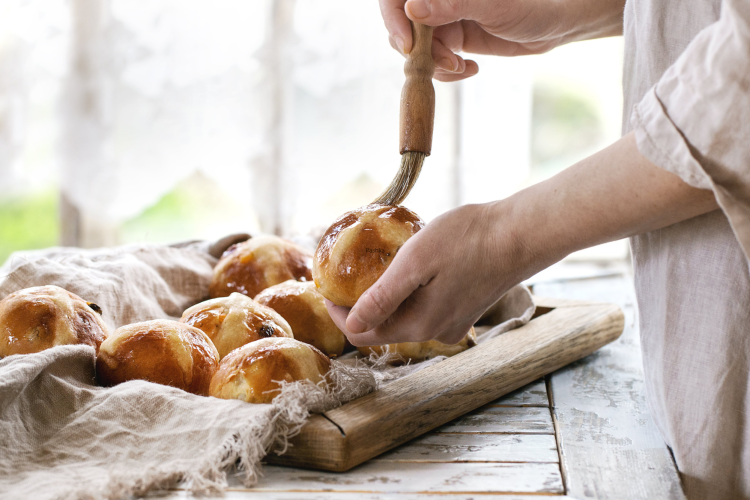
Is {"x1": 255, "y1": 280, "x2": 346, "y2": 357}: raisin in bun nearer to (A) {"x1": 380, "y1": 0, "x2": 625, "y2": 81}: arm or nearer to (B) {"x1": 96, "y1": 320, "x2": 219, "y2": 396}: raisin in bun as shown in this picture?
(B) {"x1": 96, "y1": 320, "x2": 219, "y2": 396}: raisin in bun

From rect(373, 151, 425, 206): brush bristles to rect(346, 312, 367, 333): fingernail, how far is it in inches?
8.5

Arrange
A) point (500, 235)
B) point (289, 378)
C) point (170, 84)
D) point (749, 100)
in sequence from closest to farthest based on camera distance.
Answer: point (749, 100) < point (500, 235) < point (289, 378) < point (170, 84)

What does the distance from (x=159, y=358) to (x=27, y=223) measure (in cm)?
407

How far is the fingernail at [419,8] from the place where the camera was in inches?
35.9

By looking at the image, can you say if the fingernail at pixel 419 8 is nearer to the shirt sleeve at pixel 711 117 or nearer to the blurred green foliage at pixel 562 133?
the shirt sleeve at pixel 711 117

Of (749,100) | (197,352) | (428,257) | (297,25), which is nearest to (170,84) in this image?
(297,25)

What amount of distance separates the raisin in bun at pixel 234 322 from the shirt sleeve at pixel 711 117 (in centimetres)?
61

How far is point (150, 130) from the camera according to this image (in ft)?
10.4

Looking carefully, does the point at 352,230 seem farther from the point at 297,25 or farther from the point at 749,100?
the point at 297,25

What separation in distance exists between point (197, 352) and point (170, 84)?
254 centimetres

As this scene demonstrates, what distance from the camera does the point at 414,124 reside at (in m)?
0.90

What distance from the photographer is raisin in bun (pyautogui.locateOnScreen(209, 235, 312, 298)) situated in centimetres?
131

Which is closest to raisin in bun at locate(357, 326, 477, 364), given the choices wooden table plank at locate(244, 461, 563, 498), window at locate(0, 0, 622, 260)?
wooden table plank at locate(244, 461, 563, 498)

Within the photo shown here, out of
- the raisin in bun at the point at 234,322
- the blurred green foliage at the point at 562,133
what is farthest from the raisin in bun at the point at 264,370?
the blurred green foliage at the point at 562,133
